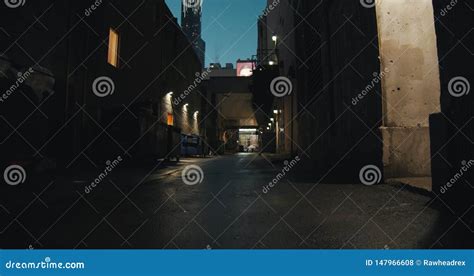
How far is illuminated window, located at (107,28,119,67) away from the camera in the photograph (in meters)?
12.4

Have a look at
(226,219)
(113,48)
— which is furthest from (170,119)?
(226,219)

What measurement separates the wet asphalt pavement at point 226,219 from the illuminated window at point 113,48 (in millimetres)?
9244

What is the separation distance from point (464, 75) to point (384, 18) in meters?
2.92

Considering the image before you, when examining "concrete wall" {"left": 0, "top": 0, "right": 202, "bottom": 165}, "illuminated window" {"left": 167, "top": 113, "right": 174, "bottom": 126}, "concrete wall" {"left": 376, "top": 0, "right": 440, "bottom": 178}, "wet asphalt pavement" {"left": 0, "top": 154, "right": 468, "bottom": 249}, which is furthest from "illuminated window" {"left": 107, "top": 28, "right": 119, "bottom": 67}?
"concrete wall" {"left": 376, "top": 0, "right": 440, "bottom": 178}

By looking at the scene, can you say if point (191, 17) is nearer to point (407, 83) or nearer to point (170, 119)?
point (170, 119)

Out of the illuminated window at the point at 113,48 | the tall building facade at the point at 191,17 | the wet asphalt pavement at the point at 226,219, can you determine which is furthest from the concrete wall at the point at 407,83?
the tall building facade at the point at 191,17

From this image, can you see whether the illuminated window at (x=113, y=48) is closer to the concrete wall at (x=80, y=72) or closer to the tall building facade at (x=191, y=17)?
the concrete wall at (x=80, y=72)

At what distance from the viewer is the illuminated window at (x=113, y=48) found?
12433 millimetres

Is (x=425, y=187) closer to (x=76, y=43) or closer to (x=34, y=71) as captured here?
(x=34, y=71)

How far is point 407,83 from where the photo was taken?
5.40 m

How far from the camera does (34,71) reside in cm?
790

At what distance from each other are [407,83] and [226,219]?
15.2ft

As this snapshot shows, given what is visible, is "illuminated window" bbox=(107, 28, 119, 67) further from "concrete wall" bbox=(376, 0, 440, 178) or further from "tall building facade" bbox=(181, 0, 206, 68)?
"tall building facade" bbox=(181, 0, 206, 68)

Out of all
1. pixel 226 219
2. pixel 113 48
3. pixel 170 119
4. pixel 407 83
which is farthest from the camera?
pixel 170 119
